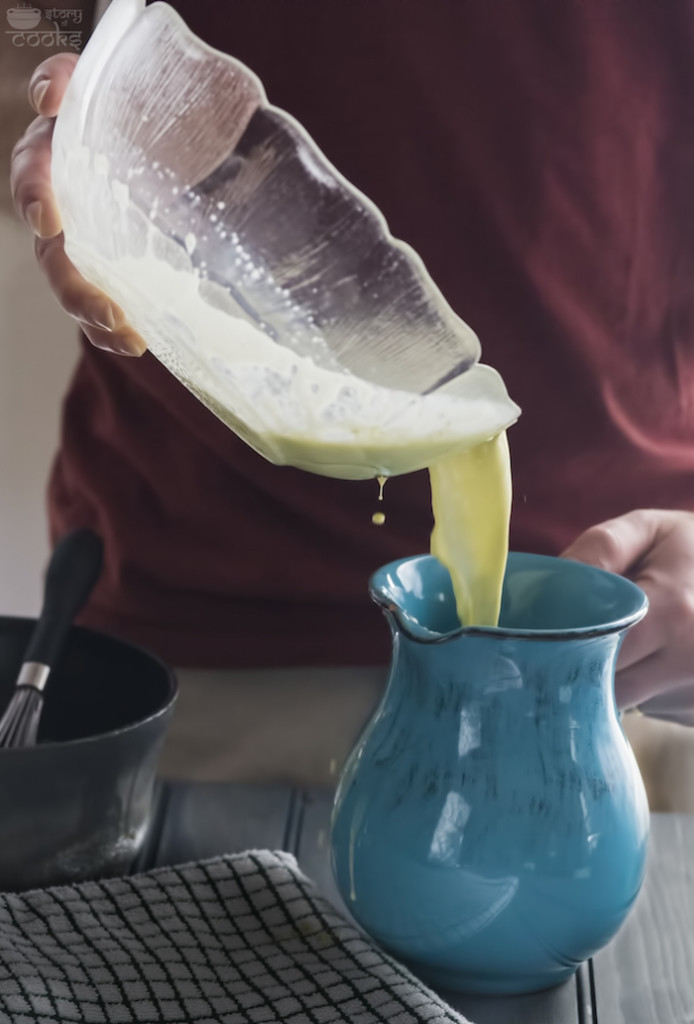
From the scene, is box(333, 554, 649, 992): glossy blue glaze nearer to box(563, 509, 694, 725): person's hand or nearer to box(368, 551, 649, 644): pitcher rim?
box(368, 551, 649, 644): pitcher rim

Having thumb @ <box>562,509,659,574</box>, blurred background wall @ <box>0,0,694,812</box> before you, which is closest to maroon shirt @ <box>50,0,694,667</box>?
thumb @ <box>562,509,659,574</box>

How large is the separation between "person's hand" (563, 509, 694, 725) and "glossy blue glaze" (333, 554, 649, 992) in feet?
0.53

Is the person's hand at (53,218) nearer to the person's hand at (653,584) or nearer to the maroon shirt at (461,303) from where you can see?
the maroon shirt at (461,303)

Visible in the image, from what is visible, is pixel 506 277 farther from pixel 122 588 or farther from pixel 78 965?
pixel 78 965

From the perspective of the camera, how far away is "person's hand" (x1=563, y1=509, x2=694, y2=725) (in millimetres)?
633

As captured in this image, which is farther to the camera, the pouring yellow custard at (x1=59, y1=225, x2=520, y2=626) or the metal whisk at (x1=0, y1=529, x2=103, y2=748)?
the metal whisk at (x1=0, y1=529, x2=103, y2=748)

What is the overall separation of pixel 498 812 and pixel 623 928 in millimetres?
124

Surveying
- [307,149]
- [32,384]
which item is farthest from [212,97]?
[32,384]

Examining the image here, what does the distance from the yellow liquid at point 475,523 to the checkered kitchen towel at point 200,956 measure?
132mm

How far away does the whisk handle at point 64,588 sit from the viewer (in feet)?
2.00

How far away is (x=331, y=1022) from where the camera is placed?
44cm

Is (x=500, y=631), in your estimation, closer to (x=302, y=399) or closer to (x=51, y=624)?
(x=302, y=399)

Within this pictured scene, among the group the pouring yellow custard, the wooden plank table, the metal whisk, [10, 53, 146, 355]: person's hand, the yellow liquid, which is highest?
[10, 53, 146, 355]: person's hand

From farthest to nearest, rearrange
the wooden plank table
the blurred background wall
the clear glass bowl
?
the blurred background wall, the wooden plank table, the clear glass bowl
